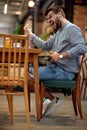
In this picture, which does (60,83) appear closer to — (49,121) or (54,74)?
(54,74)

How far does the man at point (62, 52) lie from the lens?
3.43 meters

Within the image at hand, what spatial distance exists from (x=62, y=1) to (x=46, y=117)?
605 cm

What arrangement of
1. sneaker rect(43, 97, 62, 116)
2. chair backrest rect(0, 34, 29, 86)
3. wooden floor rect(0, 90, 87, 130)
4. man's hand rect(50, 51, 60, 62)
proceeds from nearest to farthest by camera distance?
chair backrest rect(0, 34, 29, 86) → wooden floor rect(0, 90, 87, 130) → man's hand rect(50, 51, 60, 62) → sneaker rect(43, 97, 62, 116)

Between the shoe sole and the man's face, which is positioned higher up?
the man's face

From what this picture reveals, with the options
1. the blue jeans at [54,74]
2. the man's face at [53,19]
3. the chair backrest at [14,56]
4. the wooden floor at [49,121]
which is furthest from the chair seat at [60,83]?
the man's face at [53,19]

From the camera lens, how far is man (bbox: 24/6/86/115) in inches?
135

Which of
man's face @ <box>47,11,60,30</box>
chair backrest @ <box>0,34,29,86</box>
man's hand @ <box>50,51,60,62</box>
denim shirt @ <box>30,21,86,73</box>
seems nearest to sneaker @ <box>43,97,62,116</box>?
denim shirt @ <box>30,21,86,73</box>

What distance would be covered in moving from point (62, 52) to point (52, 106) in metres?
0.64

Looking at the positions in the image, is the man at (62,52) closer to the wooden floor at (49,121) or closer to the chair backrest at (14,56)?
the wooden floor at (49,121)

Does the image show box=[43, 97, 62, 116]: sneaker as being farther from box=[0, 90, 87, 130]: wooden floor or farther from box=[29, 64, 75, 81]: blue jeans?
box=[29, 64, 75, 81]: blue jeans

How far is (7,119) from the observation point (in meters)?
3.44

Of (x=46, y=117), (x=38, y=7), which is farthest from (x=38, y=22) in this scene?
(x=46, y=117)

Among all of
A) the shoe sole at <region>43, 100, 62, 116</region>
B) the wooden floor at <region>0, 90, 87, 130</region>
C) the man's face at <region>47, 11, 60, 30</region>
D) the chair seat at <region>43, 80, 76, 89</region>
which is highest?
the man's face at <region>47, 11, 60, 30</region>

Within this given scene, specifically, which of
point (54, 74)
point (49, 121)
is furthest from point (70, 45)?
point (49, 121)
